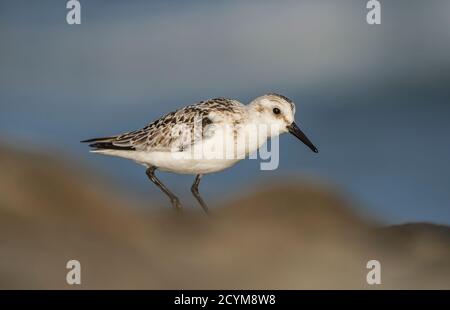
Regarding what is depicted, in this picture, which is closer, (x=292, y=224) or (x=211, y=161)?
(x=211, y=161)

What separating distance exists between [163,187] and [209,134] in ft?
2.14

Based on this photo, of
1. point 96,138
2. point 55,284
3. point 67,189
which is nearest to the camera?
point 55,284

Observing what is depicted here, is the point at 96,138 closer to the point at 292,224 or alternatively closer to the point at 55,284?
the point at 55,284

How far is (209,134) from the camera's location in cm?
652

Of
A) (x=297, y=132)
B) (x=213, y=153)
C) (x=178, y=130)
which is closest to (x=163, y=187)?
(x=178, y=130)

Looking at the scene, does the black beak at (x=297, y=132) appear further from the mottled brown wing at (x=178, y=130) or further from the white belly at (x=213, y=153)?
the mottled brown wing at (x=178, y=130)

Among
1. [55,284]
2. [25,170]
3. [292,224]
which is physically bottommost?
[55,284]

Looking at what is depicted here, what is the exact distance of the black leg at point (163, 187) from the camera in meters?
6.84

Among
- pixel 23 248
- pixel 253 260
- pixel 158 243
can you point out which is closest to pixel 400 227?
pixel 253 260

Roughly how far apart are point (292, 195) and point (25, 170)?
2243mm

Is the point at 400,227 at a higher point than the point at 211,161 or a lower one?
lower

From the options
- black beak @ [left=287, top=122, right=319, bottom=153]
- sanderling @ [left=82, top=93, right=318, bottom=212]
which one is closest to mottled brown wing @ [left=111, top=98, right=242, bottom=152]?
sanderling @ [left=82, top=93, right=318, bottom=212]

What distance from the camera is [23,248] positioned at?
653 centimetres

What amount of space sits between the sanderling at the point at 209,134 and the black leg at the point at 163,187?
0.29 feet
